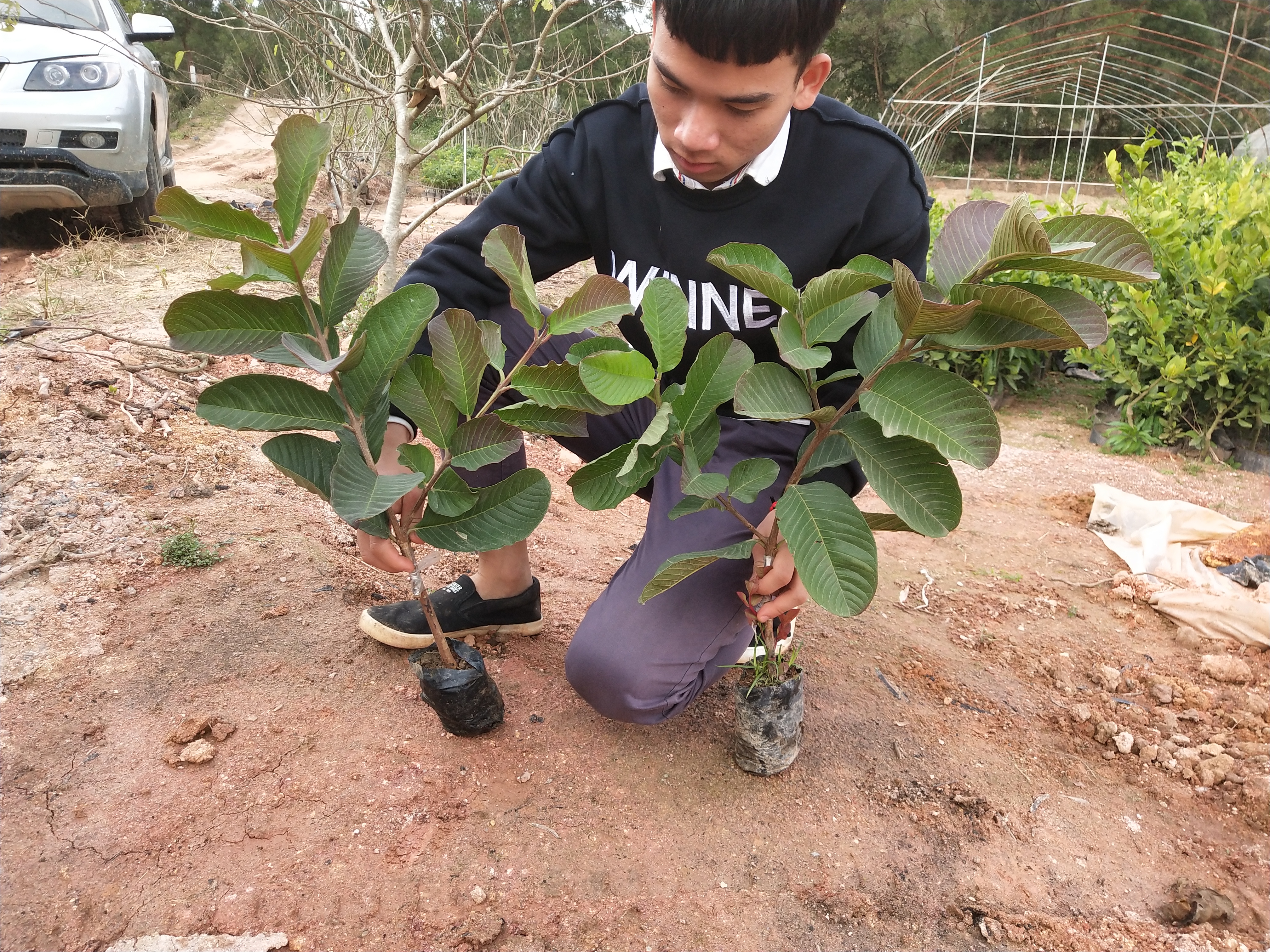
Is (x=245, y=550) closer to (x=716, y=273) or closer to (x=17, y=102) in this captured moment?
(x=716, y=273)

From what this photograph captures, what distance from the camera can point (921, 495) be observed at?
1.22 m

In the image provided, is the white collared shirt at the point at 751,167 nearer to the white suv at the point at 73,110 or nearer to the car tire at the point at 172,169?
the white suv at the point at 73,110

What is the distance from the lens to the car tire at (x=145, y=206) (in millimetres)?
4820

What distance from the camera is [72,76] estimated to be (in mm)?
4441

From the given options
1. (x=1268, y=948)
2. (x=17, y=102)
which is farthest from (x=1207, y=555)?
(x=17, y=102)

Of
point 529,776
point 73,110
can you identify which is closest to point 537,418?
point 529,776

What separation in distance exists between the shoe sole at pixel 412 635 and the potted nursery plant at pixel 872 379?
0.66 meters

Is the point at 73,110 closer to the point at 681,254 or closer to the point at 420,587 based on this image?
the point at 681,254

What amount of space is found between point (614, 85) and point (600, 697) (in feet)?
34.5

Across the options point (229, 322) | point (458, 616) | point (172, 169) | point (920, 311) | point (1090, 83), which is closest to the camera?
point (920, 311)

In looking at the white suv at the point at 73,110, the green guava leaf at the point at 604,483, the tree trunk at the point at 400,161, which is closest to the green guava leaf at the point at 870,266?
the green guava leaf at the point at 604,483

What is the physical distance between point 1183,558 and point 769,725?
6.22ft

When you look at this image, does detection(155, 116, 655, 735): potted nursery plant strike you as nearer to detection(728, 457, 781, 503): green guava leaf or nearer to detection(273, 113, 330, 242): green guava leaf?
detection(273, 113, 330, 242): green guava leaf

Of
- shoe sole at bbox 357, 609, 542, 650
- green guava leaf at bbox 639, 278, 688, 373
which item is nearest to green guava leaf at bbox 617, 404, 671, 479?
green guava leaf at bbox 639, 278, 688, 373
